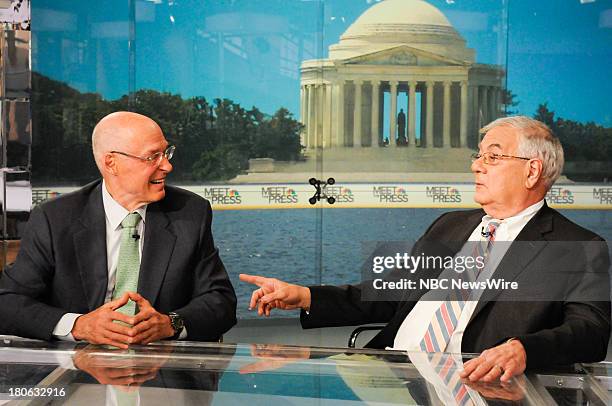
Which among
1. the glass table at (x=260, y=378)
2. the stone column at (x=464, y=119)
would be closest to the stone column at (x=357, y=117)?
the stone column at (x=464, y=119)

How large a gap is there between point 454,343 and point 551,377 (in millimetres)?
905

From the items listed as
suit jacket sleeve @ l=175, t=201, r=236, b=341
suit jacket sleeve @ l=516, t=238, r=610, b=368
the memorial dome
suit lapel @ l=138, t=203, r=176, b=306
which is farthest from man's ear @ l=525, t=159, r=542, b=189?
the memorial dome

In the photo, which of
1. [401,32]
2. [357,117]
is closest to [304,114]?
[357,117]

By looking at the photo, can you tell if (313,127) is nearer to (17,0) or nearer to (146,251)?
(17,0)

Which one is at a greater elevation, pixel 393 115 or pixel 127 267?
pixel 393 115

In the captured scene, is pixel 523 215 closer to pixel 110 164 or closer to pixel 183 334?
pixel 183 334

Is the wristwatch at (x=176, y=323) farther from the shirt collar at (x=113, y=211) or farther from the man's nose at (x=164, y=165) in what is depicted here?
the man's nose at (x=164, y=165)

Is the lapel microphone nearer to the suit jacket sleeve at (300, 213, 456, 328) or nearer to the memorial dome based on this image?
the suit jacket sleeve at (300, 213, 456, 328)

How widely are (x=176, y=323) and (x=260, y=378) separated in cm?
90

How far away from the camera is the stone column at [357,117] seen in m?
5.16

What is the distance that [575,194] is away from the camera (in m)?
5.10

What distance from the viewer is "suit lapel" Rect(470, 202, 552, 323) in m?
2.52

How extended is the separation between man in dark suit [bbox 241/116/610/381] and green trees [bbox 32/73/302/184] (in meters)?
2.40

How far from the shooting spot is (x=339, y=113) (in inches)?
203
